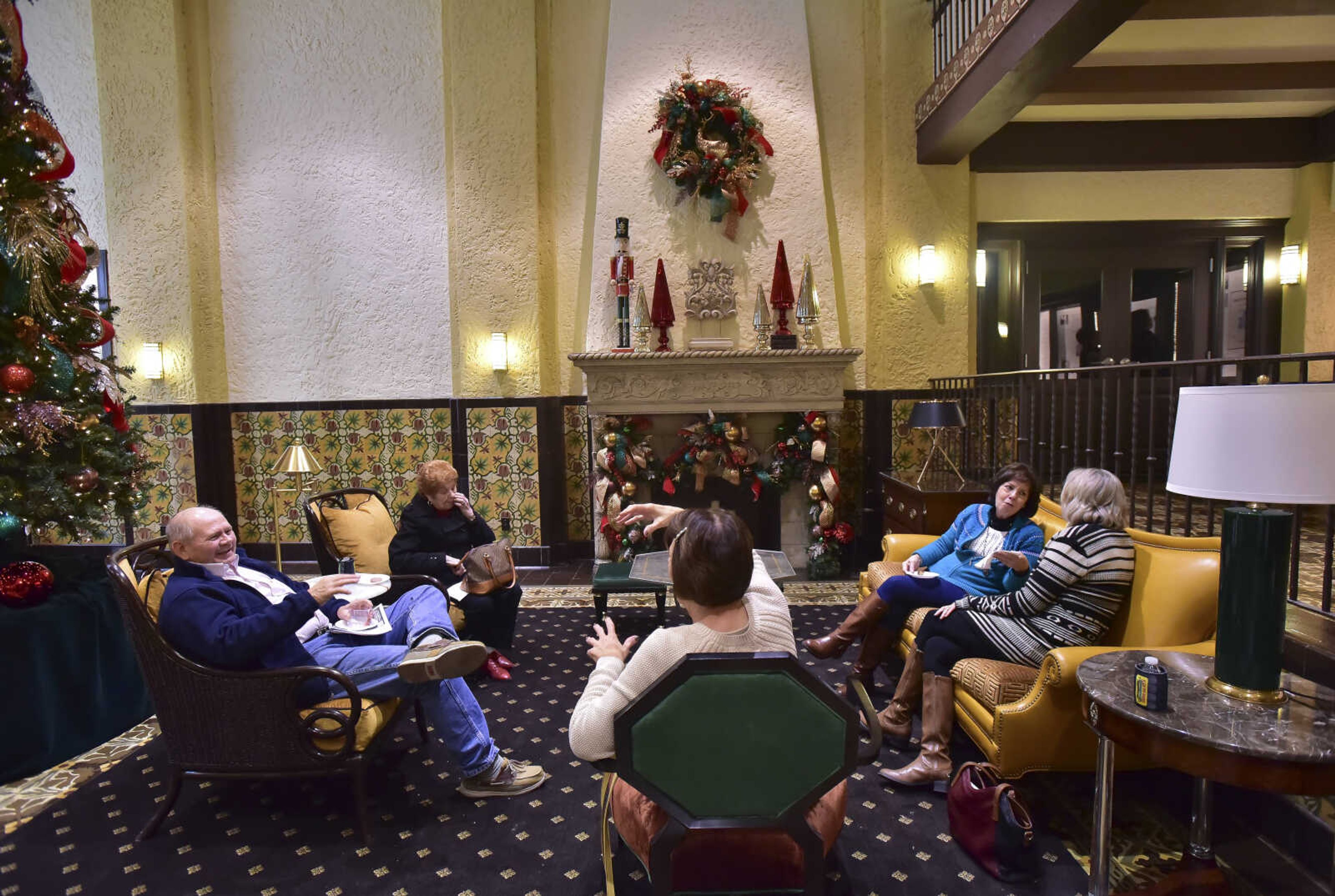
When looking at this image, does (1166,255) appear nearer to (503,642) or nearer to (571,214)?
(571,214)

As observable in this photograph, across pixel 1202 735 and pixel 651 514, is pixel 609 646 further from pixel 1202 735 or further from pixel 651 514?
pixel 1202 735

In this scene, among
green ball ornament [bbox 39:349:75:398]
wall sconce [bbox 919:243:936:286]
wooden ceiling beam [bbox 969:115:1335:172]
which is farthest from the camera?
wooden ceiling beam [bbox 969:115:1335:172]

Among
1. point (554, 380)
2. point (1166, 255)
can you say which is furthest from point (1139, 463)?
point (554, 380)

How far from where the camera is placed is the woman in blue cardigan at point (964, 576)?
3.13m

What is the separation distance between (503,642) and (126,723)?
1.77 metres

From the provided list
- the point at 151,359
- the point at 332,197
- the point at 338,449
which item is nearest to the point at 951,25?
the point at 332,197

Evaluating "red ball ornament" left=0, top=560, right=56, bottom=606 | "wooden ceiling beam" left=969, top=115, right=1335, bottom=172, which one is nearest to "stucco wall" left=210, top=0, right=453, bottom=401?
"red ball ornament" left=0, top=560, right=56, bottom=606

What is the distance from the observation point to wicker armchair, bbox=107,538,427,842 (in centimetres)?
230

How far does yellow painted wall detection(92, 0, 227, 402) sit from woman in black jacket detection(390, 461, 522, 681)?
3.74m

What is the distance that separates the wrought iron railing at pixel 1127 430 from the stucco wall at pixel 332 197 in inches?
175

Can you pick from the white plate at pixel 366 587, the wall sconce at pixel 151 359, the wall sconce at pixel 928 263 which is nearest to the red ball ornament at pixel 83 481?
the white plate at pixel 366 587

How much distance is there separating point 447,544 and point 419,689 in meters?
1.43

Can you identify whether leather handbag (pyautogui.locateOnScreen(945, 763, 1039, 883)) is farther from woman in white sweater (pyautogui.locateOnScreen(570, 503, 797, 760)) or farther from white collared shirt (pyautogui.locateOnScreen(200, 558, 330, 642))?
white collared shirt (pyautogui.locateOnScreen(200, 558, 330, 642))

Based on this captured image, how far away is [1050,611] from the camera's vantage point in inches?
104
